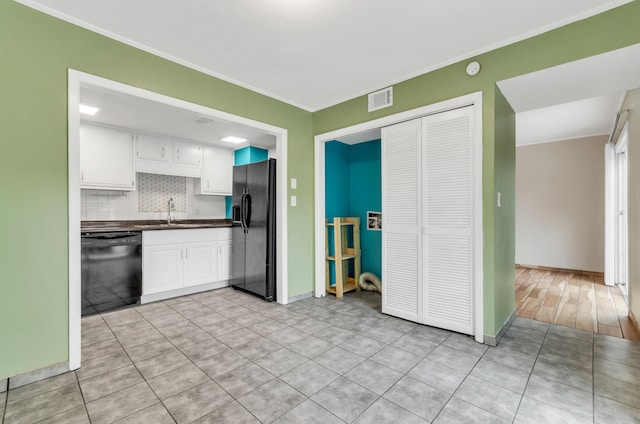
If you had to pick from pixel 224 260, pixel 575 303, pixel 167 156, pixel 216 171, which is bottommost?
pixel 575 303

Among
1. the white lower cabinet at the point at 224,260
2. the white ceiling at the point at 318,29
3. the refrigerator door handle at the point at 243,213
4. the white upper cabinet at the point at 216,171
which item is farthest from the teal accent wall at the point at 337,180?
the white upper cabinet at the point at 216,171

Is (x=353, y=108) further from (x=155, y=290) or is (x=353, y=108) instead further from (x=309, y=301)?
(x=155, y=290)

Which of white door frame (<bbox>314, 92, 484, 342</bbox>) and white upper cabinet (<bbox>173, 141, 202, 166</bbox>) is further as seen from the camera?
white upper cabinet (<bbox>173, 141, 202, 166</bbox>)

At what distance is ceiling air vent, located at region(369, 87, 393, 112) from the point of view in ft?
10.4

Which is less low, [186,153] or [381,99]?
[381,99]

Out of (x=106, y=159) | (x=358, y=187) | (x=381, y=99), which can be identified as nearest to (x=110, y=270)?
(x=106, y=159)

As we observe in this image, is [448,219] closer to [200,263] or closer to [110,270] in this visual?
[200,263]

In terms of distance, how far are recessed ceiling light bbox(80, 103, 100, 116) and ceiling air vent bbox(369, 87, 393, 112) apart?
3183 mm

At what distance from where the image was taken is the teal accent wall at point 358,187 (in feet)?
14.4

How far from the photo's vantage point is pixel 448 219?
9.08 ft

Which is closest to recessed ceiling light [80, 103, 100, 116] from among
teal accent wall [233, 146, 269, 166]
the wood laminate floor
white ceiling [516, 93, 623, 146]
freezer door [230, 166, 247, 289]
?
freezer door [230, 166, 247, 289]

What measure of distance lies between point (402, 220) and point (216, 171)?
3.41 metres

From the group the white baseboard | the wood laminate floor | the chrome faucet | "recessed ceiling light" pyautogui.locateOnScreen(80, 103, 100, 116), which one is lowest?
the wood laminate floor

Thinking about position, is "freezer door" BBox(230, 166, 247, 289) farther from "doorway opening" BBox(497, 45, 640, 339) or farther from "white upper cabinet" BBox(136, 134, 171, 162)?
"doorway opening" BBox(497, 45, 640, 339)
